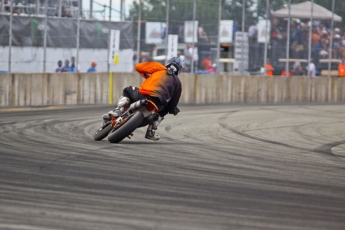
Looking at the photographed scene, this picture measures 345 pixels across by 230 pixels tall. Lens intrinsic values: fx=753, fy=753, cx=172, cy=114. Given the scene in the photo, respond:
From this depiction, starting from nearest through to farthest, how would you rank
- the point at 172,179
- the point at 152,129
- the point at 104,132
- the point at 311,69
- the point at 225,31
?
1. the point at 172,179
2. the point at 104,132
3. the point at 152,129
4. the point at 225,31
5. the point at 311,69

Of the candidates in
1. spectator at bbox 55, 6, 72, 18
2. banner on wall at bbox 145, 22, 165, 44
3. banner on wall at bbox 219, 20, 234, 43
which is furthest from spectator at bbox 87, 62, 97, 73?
banner on wall at bbox 219, 20, 234, 43

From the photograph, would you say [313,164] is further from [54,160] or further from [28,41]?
[28,41]

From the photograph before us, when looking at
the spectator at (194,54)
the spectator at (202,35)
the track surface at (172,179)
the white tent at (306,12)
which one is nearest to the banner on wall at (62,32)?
the spectator at (194,54)

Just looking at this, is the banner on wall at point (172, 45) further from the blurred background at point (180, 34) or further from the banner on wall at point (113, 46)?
the banner on wall at point (113, 46)

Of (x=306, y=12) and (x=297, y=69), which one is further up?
(x=306, y=12)

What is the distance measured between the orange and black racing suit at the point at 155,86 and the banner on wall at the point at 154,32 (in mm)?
12620

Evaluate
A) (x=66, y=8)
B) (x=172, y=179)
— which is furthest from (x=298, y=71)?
(x=172, y=179)

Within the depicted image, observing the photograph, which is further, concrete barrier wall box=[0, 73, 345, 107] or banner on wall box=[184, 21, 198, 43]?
banner on wall box=[184, 21, 198, 43]

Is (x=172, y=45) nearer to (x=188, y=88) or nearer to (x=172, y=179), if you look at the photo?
(x=188, y=88)

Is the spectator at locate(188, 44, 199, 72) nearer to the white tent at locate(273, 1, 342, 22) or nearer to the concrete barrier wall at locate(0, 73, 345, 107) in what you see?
the concrete barrier wall at locate(0, 73, 345, 107)

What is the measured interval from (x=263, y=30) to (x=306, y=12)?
211 centimetres

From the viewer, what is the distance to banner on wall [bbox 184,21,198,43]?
25.3 m

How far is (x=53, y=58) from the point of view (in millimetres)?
22719

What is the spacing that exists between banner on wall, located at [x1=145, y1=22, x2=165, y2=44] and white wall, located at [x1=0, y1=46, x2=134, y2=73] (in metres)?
0.75
